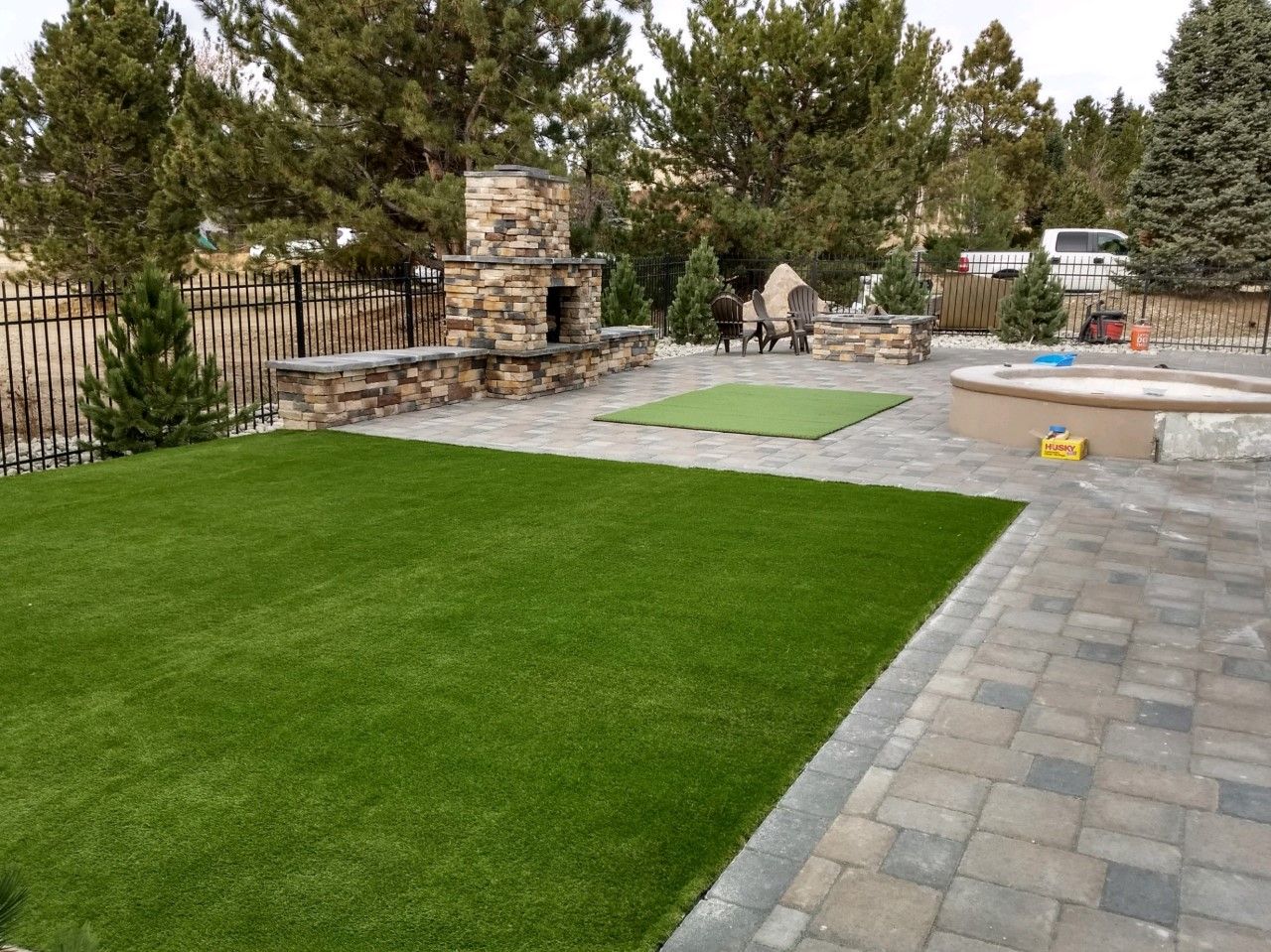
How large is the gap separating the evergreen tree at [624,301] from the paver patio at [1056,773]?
10654mm

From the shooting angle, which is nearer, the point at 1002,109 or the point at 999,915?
the point at 999,915

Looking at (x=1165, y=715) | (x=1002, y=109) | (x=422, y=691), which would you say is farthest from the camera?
(x=1002, y=109)

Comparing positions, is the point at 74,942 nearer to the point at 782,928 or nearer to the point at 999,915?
the point at 782,928

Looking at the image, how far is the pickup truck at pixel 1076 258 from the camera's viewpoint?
74.7ft

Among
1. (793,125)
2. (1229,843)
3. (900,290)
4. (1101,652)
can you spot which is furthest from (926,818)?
(793,125)

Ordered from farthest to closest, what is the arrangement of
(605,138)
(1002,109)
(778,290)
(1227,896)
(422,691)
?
(1002,109) < (605,138) < (778,290) < (422,691) < (1227,896)

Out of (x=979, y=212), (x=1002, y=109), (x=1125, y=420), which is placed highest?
(x=1002, y=109)

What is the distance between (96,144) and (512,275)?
37.8ft

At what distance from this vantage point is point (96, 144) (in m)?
18.7

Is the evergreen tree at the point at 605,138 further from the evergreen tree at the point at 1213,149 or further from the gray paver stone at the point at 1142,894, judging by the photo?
the gray paver stone at the point at 1142,894

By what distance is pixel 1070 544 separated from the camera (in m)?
6.02

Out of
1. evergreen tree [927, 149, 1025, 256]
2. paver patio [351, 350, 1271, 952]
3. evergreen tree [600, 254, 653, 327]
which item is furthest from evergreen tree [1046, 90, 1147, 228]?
paver patio [351, 350, 1271, 952]

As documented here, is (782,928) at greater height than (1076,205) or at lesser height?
lesser

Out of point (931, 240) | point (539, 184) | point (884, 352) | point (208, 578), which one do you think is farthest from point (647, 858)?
point (931, 240)
